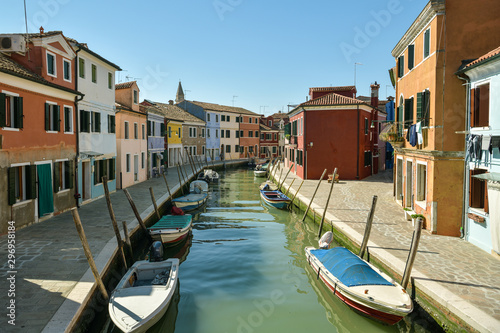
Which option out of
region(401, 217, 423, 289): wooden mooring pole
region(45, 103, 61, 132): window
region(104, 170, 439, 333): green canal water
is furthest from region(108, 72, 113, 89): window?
region(401, 217, 423, 289): wooden mooring pole

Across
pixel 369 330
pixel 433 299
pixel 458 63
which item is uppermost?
pixel 458 63

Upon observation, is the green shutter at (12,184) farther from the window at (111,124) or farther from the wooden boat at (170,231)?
the window at (111,124)

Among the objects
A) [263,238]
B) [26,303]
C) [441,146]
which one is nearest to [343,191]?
[263,238]

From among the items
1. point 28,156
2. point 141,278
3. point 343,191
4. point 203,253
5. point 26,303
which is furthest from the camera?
point 343,191

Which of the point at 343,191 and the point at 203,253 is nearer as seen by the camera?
the point at 203,253

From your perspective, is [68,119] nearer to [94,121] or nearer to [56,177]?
[94,121]

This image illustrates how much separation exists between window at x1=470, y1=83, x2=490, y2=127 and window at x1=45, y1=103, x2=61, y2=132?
15738 mm

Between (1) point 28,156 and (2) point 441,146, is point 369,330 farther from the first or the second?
(1) point 28,156

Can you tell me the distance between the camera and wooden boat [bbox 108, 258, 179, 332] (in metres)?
7.55

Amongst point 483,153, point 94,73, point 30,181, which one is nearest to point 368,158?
point 483,153

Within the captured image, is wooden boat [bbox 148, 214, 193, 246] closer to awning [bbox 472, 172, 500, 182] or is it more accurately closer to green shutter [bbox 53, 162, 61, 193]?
green shutter [bbox 53, 162, 61, 193]

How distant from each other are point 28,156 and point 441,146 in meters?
14.7

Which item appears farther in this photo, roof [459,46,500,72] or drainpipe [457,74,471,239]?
drainpipe [457,74,471,239]

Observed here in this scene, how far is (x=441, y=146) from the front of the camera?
40.5 feet
